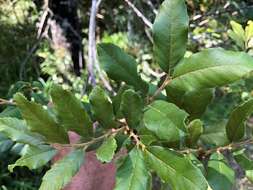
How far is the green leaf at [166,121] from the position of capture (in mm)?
552

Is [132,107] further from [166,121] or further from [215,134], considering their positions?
→ [215,134]

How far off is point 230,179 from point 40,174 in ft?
7.12

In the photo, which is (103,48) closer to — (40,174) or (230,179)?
(230,179)

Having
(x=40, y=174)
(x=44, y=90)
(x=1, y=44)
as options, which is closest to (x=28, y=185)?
(x=40, y=174)

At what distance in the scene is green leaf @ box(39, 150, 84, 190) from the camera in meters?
0.55

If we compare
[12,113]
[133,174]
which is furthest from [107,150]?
[12,113]

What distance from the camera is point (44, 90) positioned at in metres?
0.94

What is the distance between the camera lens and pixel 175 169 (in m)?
0.53

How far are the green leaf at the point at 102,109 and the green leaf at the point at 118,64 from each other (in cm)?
5

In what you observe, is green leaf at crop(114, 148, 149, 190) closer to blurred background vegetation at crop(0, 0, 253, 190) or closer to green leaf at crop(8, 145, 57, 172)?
green leaf at crop(8, 145, 57, 172)

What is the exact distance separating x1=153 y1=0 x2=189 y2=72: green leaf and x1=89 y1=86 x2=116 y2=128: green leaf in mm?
91

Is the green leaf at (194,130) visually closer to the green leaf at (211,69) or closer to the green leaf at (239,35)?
the green leaf at (211,69)

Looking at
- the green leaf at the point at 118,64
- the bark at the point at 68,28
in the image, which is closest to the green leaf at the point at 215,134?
the green leaf at the point at 118,64

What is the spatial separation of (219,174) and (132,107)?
0.16m
